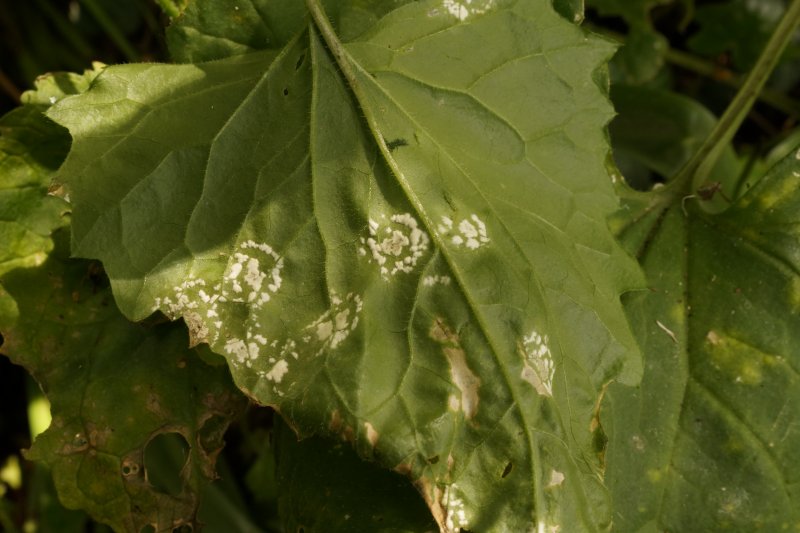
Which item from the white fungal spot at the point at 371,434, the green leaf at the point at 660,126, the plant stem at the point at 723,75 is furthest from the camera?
the plant stem at the point at 723,75

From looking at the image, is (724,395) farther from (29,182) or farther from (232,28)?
(29,182)

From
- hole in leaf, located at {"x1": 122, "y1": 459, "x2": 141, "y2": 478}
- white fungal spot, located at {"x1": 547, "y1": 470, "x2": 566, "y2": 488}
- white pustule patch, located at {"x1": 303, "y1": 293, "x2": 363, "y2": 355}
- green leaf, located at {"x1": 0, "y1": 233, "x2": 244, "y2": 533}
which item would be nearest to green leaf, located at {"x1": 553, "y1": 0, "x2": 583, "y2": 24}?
white pustule patch, located at {"x1": 303, "y1": 293, "x2": 363, "y2": 355}

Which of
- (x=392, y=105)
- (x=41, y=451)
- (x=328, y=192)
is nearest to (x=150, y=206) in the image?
(x=328, y=192)

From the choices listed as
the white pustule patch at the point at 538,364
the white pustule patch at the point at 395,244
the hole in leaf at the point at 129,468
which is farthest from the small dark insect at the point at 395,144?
the hole in leaf at the point at 129,468

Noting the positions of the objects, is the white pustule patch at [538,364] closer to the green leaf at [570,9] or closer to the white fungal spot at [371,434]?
the white fungal spot at [371,434]

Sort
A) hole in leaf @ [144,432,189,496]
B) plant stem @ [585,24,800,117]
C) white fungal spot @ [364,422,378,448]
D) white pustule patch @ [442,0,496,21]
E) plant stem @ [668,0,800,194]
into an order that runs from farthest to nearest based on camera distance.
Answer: plant stem @ [585,24,800,117] → hole in leaf @ [144,432,189,496] → plant stem @ [668,0,800,194] → white pustule patch @ [442,0,496,21] → white fungal spot @ [364,422,378,448]

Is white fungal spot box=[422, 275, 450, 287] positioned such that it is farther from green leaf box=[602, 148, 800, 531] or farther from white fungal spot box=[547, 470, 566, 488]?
green leaf box=[602, 148, 800, 531]

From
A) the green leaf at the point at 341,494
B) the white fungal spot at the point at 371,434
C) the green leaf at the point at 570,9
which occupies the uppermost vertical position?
the green leaf at the point at 570,9
